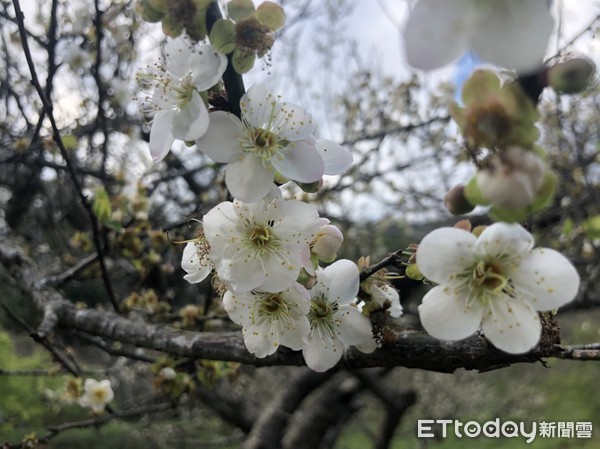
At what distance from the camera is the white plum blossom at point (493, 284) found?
647mm

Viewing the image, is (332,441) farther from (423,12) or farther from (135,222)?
(423,12)

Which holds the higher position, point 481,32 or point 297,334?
point 481,32

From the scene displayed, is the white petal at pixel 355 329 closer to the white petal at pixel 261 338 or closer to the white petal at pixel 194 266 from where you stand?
the white petal at pixel 261 338

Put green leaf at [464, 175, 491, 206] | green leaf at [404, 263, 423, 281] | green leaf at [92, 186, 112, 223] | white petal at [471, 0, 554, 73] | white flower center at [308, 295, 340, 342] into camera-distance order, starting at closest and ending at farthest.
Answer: white petal at [471, 0, 554, 73]
green leaf at [464, 175, 491, 206]
green leaf at [404, 263, 423, 281]
white flower center at [308, 295, 340, 342]
green leaf at [92, 186, 112, 223]

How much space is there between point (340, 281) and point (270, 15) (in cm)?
42

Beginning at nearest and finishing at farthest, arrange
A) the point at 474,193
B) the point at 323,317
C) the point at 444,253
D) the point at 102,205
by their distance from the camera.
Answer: the point at 474,193
the point at 444,253
the point at 323,317
the point at 102,205

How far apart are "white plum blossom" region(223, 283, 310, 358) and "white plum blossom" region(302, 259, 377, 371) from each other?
41 mm

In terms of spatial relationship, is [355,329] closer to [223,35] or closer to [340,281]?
[340,281]

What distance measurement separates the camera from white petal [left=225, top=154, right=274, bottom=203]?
73 centimetres

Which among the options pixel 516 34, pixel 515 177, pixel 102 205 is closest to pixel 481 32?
pixel 516 34

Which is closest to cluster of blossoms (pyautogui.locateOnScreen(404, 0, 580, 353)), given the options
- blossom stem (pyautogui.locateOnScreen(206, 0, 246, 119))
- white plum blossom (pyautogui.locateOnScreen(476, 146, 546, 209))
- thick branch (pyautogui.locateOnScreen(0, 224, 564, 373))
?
white plum blossom (pyautogui.locateOnScreen(476, 146, 546, 209))

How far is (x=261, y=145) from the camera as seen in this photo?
77cm

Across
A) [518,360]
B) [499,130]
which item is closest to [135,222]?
[518,360]

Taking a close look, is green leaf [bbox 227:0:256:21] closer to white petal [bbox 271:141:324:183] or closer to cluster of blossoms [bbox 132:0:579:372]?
cluster of blossoms [bbox 132:0:579:372]
